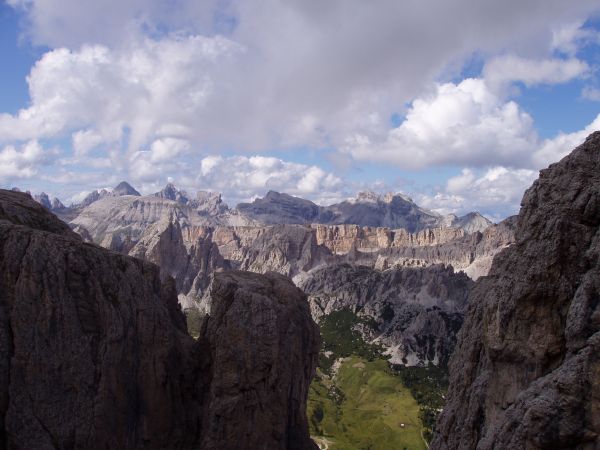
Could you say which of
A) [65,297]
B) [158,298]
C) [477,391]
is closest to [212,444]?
[158,298]

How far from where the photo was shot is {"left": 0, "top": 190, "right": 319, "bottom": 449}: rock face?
125ft

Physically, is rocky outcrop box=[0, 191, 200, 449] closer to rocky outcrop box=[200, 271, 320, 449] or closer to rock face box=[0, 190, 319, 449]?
rock face box=[0, 190, 319, 449]

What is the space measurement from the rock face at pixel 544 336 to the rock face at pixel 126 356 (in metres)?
16.3

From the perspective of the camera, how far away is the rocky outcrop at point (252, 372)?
44.7 m

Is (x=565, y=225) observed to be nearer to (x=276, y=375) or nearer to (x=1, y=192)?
(x=276, y=375)


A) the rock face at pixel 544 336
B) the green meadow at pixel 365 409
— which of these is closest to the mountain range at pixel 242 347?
the rock face at pixel 544 336

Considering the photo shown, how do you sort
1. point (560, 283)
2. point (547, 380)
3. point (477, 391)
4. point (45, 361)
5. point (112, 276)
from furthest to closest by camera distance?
point (112, 276) < point (45, 361) < point (477, 391) < point (560, 283) < point (547, 380)

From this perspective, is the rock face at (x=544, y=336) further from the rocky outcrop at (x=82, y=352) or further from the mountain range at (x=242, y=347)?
the rocky outcrop at (x=82, y=352)

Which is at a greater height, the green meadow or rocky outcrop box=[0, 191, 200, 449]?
rocky outcrop box=[0, 191, 200, 449]

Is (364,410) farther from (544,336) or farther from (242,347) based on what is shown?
(544,336)

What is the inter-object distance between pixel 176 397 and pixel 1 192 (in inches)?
953

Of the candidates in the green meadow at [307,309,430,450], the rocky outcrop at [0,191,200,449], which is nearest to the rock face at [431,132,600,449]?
the rocky outcrop at [0,191,200,449]

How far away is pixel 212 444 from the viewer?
43.9 m

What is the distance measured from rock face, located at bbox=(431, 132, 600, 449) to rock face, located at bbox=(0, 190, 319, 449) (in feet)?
53.5
